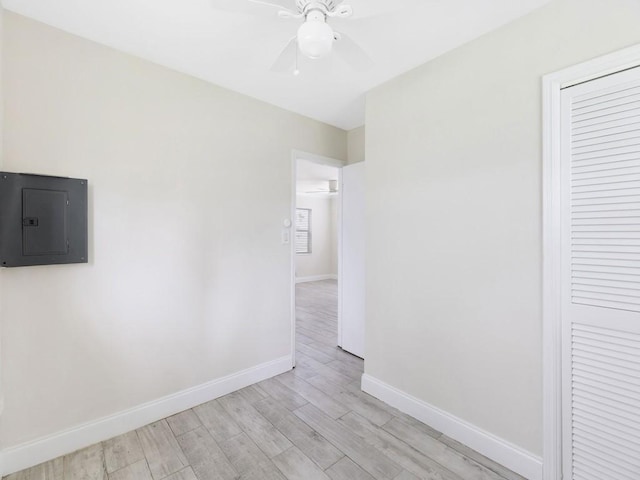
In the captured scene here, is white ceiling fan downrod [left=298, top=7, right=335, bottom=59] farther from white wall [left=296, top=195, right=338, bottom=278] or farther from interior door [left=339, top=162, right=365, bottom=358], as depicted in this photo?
white wall [left=296, top=195, right=338, bottom=278]

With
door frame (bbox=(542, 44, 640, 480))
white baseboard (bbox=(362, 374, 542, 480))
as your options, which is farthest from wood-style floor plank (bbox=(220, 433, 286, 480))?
door frame (bbox=(542, 44, 640, 480))

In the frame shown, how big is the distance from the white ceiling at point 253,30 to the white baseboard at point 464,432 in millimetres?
2425

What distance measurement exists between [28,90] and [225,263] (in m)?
1.57

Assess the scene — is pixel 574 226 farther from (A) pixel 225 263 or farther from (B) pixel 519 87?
(A) pixel 225 263

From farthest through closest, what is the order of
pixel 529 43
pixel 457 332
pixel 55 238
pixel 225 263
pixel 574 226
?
pixel 225 263 < pixel 457 332 < pixel 55 238 < pixel 529 43 < pixel 574 226

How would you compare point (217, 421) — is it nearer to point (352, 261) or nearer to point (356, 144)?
point (352, 261)

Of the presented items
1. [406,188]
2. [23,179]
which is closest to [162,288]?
[23,179]

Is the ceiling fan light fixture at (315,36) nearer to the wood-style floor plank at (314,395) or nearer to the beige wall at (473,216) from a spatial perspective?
the beige wall at (473,216)

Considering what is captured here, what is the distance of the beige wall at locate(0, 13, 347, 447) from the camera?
1.65 m

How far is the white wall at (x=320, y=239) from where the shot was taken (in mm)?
8023

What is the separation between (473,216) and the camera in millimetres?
1821

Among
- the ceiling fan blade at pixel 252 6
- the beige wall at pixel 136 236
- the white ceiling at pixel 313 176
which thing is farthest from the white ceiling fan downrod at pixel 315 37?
the white ceiling at pixel 313 176

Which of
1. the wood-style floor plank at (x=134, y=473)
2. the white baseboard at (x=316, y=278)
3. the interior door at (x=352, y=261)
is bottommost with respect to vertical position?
the wood-style floor plank at (x=134, y=473)

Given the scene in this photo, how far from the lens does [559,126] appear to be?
149 cm
